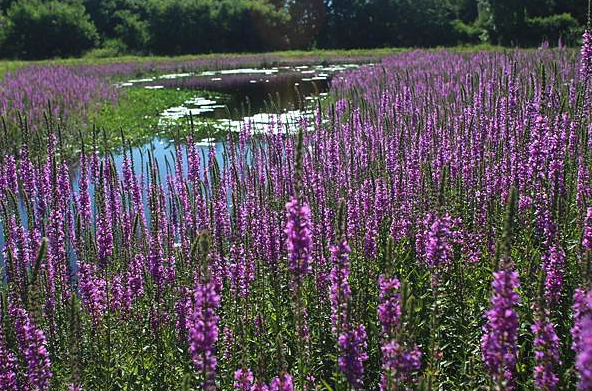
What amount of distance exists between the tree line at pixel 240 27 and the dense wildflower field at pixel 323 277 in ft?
181

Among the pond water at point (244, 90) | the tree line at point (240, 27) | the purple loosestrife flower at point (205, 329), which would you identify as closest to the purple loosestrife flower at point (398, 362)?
the purple loosestrife flower at point (205, 329)

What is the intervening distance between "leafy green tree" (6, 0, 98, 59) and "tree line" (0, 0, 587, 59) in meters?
0.11

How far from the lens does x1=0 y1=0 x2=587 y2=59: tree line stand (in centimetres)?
6450

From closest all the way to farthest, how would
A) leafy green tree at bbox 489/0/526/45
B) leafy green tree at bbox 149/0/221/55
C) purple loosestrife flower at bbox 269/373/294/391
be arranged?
purple loosestrife flower at bbox 269/373/294/391 → leafy green tree at bbox 489/0/526/45 → leafy green tree at bbox 149/0/221/55

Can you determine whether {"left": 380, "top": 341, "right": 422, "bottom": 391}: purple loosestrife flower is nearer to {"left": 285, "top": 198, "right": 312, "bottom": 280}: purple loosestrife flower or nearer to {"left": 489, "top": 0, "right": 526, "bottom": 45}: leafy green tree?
{"left": 285, "top": 198, "right": 312, "bottom": 280}: purple loosestrife flower

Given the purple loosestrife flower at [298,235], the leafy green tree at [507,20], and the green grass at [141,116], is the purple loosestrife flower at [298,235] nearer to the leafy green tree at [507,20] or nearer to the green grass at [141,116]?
the green grass at [141,116]

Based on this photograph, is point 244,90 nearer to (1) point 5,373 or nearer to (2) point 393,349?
(1) point 5,373

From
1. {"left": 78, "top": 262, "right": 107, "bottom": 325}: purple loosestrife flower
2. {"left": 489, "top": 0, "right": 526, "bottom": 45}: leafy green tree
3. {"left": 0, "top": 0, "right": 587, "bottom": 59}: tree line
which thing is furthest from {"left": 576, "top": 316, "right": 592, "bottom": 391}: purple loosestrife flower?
{"left": 0, "top": 0, "right": 587, "bottom": 59}: tree line

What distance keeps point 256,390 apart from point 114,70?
4420 cm

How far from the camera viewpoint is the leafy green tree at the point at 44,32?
212 ft

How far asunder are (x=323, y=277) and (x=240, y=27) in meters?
68.0

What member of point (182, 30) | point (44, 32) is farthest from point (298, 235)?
point (44, 32)

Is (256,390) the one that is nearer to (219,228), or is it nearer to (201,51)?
(219,228)

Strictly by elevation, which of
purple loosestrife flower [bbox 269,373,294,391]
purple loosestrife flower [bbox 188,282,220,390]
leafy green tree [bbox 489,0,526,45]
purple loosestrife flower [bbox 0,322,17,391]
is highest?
leafy green tree [bbox 489,0,526,45]
